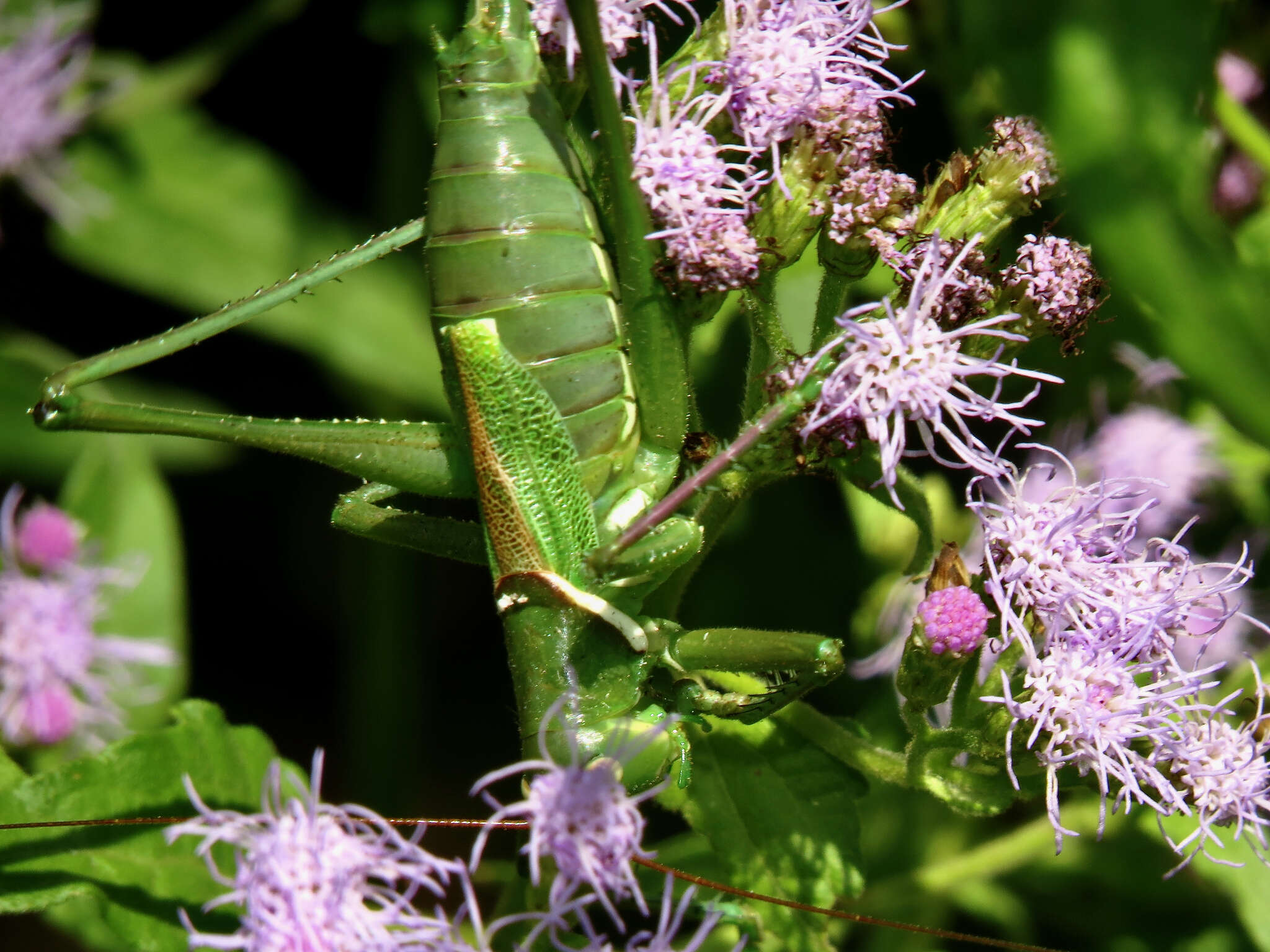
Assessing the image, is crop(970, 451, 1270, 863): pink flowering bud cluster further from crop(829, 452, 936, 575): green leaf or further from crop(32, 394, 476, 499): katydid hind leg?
crop(32, 394, 476, 499): katydid hind leg

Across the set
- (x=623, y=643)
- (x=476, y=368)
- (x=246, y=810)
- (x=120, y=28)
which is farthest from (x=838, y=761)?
(x=120, y=28)

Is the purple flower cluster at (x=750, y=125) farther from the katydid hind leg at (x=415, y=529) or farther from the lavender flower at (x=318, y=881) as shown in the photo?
the lavender flower at (x=318, y=881)

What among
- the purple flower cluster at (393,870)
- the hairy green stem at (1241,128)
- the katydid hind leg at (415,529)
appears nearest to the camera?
the purple flower cluster at (393,870)

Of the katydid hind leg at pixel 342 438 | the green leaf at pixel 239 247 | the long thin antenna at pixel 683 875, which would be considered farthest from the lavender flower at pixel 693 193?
the green leaf at pixel 239 247

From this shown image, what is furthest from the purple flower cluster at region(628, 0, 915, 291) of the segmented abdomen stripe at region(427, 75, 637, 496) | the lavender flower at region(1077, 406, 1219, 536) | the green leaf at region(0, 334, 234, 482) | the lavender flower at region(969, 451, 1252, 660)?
the green leaf at region(0, 334, 234, 482)

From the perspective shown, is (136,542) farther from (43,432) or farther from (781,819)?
(781,819)
